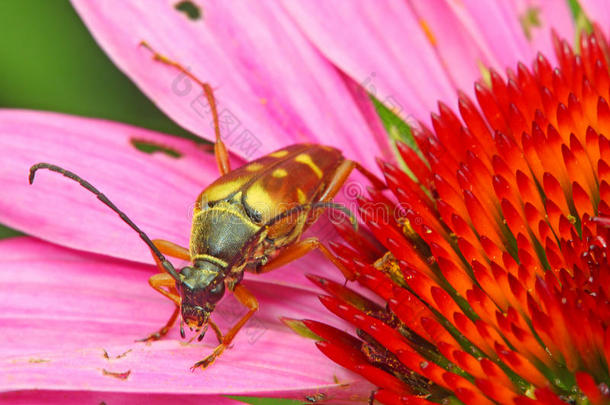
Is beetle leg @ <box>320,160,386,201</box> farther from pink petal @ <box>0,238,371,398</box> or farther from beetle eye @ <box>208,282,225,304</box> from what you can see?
beetle eye @ <box>208,282,225,304</box>

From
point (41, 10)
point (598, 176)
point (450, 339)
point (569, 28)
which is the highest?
point (569, 28)

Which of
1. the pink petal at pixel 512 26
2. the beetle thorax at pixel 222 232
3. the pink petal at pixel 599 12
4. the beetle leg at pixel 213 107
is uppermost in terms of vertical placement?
the pink petal at pixel 599 12

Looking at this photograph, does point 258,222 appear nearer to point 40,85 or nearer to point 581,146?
point 581,146

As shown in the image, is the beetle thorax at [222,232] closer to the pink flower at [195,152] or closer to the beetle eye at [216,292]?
the beetle eye at [216,292]

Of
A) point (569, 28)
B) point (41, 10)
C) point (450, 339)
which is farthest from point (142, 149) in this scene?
point (569, 28)

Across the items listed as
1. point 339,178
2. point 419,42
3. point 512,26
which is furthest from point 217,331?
point 512,26

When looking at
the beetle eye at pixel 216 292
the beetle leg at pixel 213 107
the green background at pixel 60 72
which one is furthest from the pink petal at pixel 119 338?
the green background at pixel 60 72
